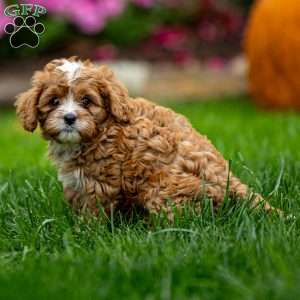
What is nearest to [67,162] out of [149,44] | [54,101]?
[54,101]

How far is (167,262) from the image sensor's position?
425 cm

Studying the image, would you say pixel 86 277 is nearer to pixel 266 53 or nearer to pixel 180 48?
pixel 266 53

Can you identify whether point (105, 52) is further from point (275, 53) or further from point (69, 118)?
point (69, 118)

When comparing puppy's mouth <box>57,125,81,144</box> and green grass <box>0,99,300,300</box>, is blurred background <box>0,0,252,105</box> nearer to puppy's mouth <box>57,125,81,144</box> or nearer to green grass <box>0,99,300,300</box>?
green grass <box>0,99,300,300</box>

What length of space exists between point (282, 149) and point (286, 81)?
3181 mm

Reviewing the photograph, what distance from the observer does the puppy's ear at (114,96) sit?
5188 millimetres

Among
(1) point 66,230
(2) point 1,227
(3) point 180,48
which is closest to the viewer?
(1) point 66,230

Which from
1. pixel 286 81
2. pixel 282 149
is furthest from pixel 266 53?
pixel 282 149

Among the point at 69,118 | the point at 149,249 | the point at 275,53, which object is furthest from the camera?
the point at 275,53

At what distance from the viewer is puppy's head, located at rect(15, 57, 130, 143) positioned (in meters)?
5.09

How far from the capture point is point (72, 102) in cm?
512

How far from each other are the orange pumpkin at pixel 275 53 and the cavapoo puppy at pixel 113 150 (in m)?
5.51

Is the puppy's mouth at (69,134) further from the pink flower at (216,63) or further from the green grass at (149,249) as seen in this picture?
the pink flower at (216,63)

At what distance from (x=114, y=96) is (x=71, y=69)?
1.00 ft
